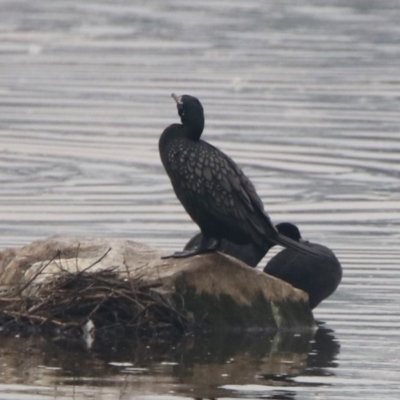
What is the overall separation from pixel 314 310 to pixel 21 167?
6.05m

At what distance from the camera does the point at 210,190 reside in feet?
29.4

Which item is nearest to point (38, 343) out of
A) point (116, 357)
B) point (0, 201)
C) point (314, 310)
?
point (116, 357)

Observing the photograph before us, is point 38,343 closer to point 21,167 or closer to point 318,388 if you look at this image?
point 318,388

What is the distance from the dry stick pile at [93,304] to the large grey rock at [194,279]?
0.20 ft

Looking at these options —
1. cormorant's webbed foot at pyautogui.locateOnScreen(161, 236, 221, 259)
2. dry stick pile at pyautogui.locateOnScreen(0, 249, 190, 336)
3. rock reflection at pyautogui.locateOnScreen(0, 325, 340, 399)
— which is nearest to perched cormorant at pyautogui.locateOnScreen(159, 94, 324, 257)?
cormorant's webbed foot at pyautogui.locateOnScreen(161, 236, 221, 259)

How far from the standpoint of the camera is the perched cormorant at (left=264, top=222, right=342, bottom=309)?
9727 mm

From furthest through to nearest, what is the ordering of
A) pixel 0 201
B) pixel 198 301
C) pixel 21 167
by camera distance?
1. pixel 21 167
2. pixel 0 201
3. pixel 198 301

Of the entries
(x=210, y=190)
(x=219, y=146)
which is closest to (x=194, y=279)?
(x=210, y=190)

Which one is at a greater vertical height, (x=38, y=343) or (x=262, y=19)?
(x=262, y=19)

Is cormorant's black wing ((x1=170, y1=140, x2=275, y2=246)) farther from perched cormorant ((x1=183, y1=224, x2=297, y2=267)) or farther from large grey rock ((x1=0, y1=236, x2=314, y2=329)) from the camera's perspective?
perched cormorant ((x1=183, y1=224, x2=297, y2=267))

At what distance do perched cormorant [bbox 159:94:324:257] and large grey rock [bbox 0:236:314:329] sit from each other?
0.56ft

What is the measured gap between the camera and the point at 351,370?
26.5 feet

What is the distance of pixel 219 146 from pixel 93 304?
7834 millimetres

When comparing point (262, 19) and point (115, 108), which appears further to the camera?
point (262, 19)
